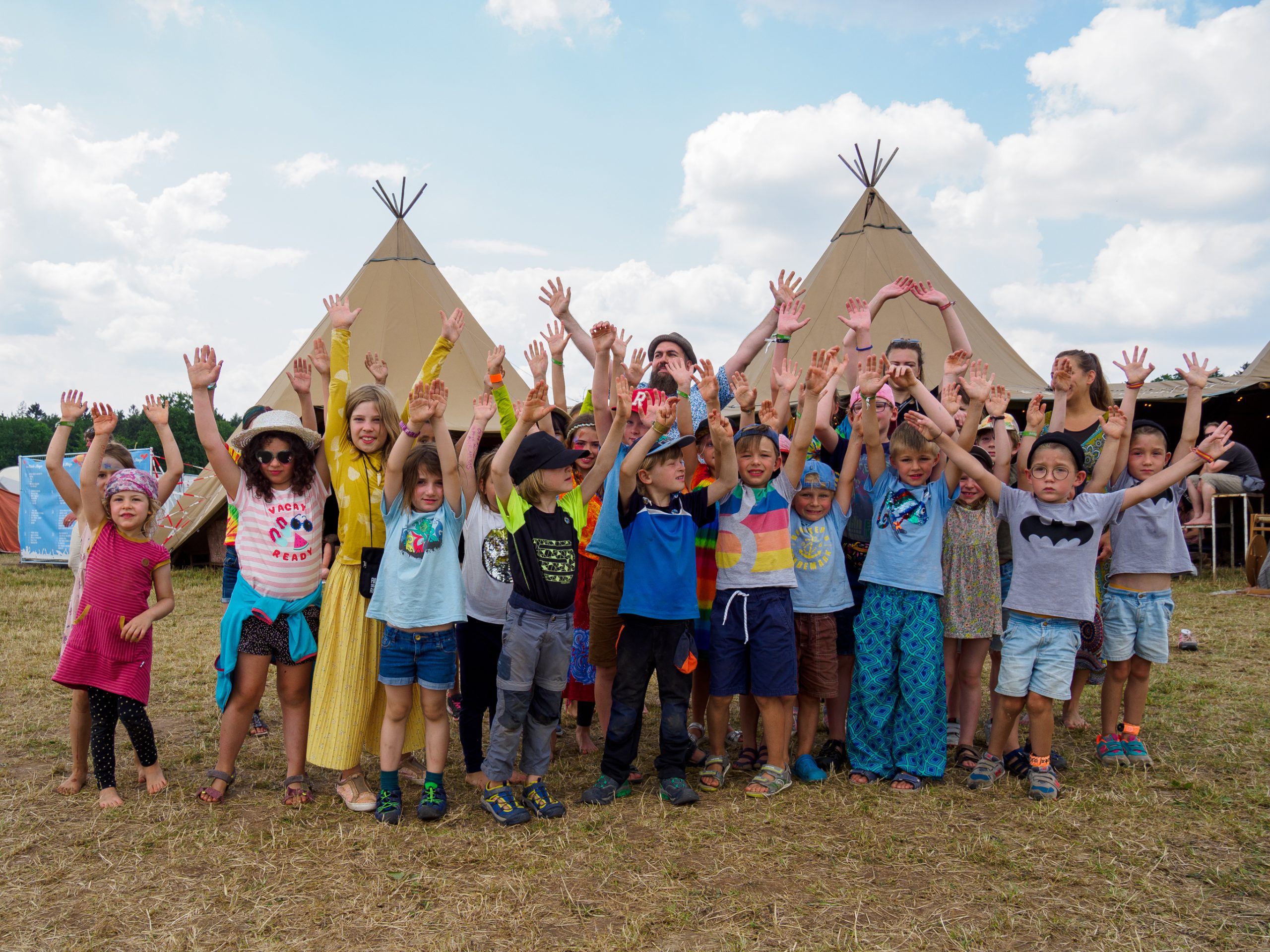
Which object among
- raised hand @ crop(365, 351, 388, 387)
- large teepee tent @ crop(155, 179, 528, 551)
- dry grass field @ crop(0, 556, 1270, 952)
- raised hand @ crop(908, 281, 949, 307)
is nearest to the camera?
dry grass field @ crop(0, 556, 1270, 952)

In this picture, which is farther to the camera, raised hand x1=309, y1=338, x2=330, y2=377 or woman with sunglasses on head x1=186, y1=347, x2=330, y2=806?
raised hand x1=309, y1=338, x2=330, y2=377

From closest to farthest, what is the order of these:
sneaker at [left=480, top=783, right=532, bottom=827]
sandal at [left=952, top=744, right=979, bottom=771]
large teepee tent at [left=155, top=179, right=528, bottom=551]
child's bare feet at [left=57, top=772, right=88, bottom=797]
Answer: sneaker at [left=480, top=783, right=532, bottom=827] < child's bare feet at [left=57, top=772, right=88, bottom=797] < sandal at [left=952, top=744, right=979, bottom=771] < large teepee tent at [left=155, top=179, right=528, bottom=551]

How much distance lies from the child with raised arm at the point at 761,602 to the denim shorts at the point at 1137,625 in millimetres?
1471

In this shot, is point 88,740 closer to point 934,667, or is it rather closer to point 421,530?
point 421,530

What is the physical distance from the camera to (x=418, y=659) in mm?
3119

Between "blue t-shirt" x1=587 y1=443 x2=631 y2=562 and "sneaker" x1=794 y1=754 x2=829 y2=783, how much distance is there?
1.16 m

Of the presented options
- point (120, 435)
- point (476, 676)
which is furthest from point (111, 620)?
point (120, 435)

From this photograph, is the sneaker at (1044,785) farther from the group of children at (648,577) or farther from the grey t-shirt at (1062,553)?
the grey t-shirt at (1062,553)

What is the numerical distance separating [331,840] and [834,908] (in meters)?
1.68

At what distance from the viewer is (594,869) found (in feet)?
8.75

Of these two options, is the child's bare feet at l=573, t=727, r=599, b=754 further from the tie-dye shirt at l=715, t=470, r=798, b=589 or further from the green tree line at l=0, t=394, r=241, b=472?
the green tree line at l=0, t=394, r=241, b=472

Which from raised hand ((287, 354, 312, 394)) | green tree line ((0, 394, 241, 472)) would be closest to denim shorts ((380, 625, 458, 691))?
raised hand ((287, 354, 312, 394))

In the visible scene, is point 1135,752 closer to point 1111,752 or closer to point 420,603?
point 1111,752

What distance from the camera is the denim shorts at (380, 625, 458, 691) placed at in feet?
10.2
